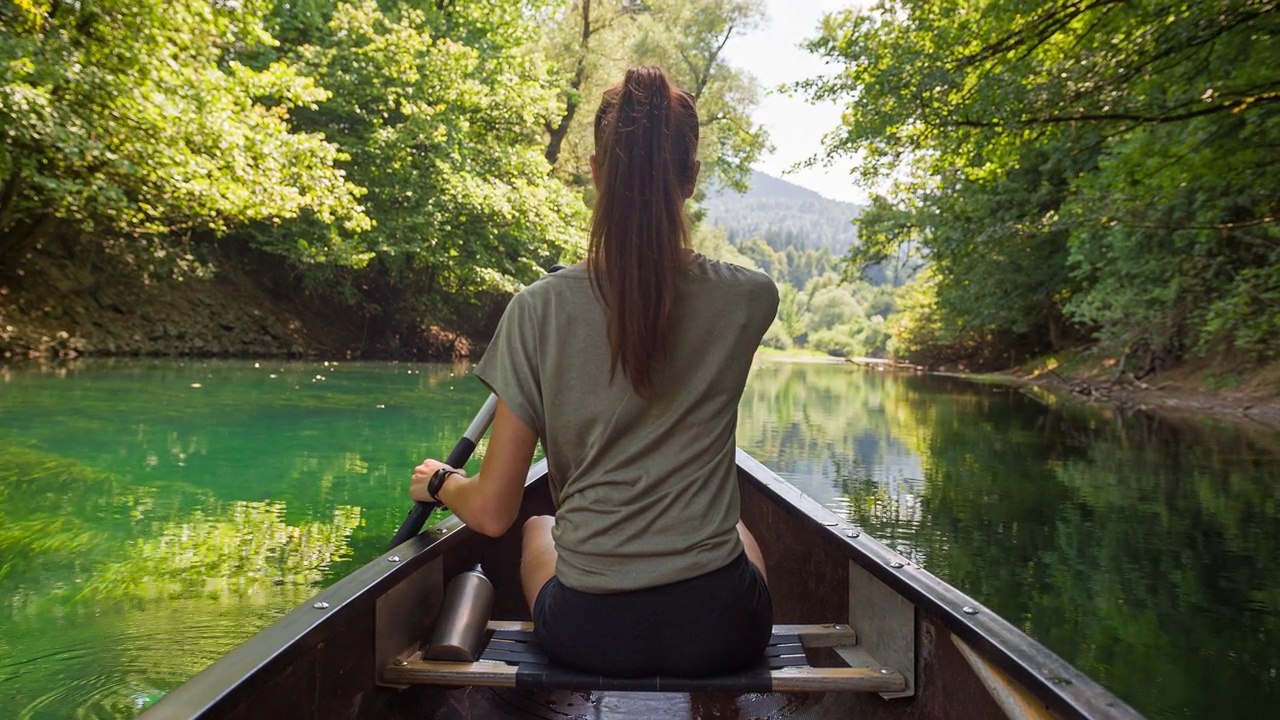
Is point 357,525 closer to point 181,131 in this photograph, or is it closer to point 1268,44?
point 1268,44

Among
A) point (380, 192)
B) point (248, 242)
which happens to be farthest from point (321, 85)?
point (248, 242)

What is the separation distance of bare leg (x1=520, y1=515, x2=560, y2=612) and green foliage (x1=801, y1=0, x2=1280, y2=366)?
20.9ft

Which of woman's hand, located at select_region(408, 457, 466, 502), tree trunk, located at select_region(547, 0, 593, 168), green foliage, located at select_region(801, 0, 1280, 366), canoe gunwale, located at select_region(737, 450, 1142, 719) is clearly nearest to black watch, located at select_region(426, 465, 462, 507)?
woman's hand, located at select_region(408, 457, 466, 502)

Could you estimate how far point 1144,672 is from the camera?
3180 millimetres

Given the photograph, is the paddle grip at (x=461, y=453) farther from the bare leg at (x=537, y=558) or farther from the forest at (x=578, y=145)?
the forest at (x=578, y=145)

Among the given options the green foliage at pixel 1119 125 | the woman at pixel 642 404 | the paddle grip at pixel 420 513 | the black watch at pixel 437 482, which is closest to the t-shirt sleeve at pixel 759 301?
the woman at pixel 642 404

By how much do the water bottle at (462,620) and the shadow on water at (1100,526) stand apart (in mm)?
2151

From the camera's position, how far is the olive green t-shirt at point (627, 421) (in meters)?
1.49

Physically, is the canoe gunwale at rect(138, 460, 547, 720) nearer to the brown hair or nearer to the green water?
the brown hair

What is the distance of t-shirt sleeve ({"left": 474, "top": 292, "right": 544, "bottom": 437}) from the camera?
4.91 feet

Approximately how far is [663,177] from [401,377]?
1330cm

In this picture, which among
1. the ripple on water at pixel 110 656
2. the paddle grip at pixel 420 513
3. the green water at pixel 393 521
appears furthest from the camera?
the green water at pixel 393 521

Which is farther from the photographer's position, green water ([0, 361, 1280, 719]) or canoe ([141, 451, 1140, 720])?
green water ([0, 361, 1280, 719])

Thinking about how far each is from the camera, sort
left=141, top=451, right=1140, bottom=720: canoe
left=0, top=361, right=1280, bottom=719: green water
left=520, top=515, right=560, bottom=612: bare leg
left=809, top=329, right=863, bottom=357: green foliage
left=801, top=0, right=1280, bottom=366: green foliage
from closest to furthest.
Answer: left=141, top=451, right=1140, bottom=720: canoe, left=520, top=515, right=560, bottom=612: bare leg, left=0, top=361, right=1280, bottom=719: green water, left=801, top=0, right=1280, bottom=366: green foliage, left=809, top=329, right=863, bottom=357: green foliage
